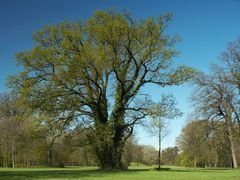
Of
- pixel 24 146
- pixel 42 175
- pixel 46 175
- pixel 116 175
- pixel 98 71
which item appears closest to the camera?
pixel 42 175

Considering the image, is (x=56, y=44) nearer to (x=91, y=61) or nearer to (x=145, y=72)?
(x=91, y=61)

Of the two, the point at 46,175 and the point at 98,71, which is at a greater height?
the point at 98,71

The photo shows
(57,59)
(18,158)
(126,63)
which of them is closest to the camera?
(57,59)

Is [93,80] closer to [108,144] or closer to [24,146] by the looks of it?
[108,144]

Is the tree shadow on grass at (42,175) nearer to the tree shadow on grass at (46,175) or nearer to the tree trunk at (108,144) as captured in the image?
the tree shadow on grass at (46,175)

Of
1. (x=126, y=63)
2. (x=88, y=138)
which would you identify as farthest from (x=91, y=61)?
(x=88, y=138)

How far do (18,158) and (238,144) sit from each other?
141ft

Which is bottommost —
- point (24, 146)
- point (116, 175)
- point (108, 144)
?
point (24, 146)

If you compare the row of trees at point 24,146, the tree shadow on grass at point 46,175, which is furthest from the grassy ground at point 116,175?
the row of trees at point 24,146

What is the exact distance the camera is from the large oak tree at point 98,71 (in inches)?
1130

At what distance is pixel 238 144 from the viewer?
51.6 meters

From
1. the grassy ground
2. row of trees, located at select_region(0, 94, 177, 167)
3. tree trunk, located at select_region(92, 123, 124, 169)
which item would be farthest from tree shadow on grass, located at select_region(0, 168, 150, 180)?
row of trees, located at select_region(0, 94, 177, 167)

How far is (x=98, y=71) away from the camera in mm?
30578

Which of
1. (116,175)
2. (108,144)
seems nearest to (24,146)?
(108,144)
